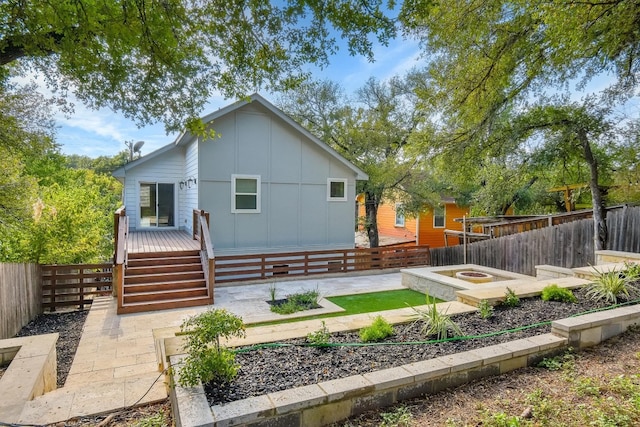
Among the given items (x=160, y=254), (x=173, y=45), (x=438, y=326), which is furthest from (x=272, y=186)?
(x=438, y=326)

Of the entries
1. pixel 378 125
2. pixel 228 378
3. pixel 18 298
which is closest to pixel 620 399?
pixel 228 378

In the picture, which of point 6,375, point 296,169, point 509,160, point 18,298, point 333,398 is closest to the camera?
point 333,398

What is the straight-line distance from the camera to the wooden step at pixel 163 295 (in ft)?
23.6

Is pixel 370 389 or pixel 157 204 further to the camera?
pixel 157 204

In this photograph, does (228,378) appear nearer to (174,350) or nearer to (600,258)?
(174,350)

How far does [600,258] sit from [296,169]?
27.5 feet

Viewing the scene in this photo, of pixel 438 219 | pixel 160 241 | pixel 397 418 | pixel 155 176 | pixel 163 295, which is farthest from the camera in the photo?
pixel 438 219

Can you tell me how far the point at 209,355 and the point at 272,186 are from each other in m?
8.60

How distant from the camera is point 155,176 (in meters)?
12.3

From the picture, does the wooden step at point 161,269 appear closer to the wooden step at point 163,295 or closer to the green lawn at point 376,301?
the wooden step at point 163,295

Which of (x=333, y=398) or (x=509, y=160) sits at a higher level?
(x=509, y=160)

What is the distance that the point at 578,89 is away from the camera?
7.77 meters

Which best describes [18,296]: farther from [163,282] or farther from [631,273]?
[631,273]

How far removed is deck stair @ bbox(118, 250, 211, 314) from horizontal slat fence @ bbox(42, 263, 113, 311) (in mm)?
919
